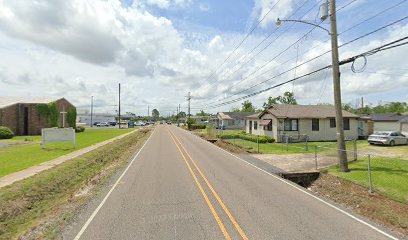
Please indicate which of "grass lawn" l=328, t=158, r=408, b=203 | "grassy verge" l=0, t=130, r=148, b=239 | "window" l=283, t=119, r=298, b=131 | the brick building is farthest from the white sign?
"window" l=283, t=119, r=298, b=131

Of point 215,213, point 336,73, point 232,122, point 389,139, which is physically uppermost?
point 336,73

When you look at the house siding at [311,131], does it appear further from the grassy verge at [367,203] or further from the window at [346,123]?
the grassy verge at [367,203]

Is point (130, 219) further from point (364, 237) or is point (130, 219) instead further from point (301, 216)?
point (364, 237)

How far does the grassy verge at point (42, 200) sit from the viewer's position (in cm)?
783

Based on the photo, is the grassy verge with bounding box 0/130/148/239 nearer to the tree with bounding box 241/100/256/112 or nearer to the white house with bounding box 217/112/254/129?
the white house with bounding box 217/112/254/129

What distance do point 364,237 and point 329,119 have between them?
106 ft

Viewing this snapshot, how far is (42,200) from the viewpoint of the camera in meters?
11.1

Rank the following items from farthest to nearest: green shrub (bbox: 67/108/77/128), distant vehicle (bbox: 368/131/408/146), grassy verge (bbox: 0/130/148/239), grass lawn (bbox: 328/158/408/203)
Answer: green shrub (bbox: 67/108/77/128) → distant vehicle (bbox: 368/131/408/146) → grass lawn (bbox: 328/158/408/203) → grassy verge (bbox: 0/130/148/239)

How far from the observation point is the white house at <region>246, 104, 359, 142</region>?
3525cm

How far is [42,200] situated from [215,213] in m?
7.13

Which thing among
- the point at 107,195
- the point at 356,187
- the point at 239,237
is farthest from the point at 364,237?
the point at 107,195

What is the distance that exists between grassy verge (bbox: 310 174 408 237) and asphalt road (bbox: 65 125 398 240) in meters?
0.86

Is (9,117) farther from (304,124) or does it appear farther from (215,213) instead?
(215,213)

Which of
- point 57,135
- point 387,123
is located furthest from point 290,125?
point 57,135
